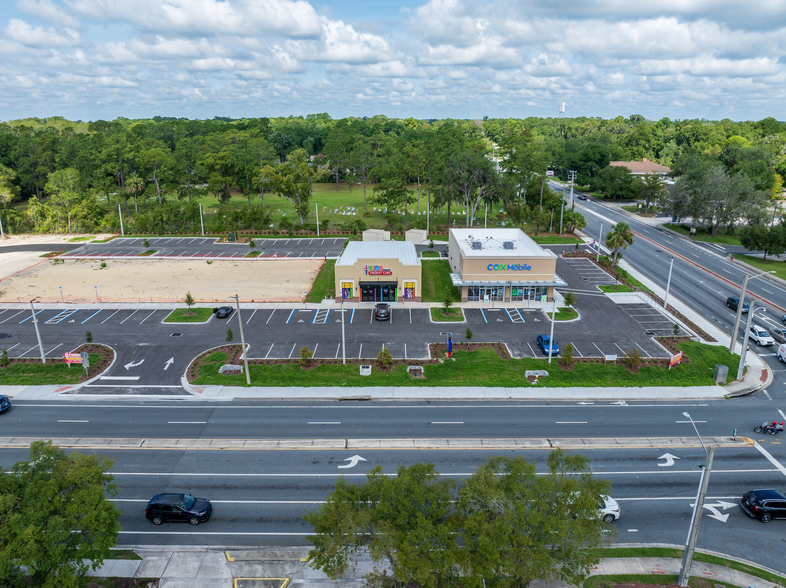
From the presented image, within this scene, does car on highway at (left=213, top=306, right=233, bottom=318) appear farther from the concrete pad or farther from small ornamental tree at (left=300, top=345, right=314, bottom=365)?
the concrete pad

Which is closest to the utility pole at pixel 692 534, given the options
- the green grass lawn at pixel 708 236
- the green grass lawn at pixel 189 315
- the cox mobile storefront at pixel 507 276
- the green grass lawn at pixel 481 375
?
the green grass lawn at pixel 481 375

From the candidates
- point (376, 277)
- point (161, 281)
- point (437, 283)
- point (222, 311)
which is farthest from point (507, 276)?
point (161, 281)

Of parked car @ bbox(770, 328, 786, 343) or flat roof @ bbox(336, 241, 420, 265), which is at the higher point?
flat roof @ bbox(336, 241, 420, 265)

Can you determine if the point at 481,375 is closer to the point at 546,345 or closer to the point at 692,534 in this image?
the point at 546,345

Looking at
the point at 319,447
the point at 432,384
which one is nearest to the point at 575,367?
the point at 432,384

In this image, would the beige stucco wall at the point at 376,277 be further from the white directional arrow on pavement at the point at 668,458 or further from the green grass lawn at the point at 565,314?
the white directional arrow on pavement at the point at 668,458

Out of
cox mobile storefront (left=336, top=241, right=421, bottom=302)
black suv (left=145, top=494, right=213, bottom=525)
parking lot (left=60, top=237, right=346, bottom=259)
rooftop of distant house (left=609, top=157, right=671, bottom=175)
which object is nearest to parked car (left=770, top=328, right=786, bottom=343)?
cox mobile storefront (left=336, top=241, right=421, bottom=302)
